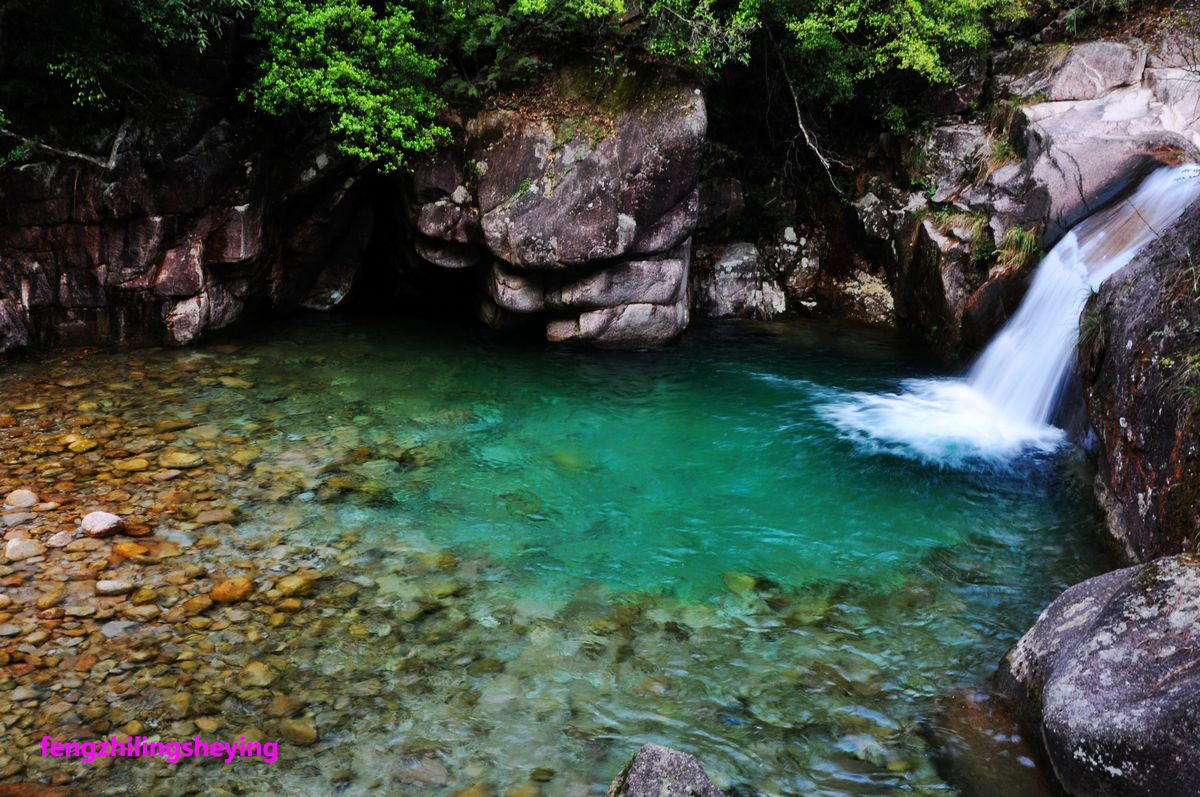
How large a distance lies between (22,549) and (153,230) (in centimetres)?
632

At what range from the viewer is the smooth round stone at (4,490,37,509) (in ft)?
24.7

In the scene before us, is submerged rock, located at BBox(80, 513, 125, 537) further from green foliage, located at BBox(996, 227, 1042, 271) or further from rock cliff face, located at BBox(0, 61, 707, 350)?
green foliage, located at BBox(996, 227, 1042, 271)

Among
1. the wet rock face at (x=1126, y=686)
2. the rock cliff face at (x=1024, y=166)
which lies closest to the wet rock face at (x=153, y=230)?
the rock cliff face at (x=1024, y=166)

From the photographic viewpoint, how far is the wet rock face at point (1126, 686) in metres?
4.17

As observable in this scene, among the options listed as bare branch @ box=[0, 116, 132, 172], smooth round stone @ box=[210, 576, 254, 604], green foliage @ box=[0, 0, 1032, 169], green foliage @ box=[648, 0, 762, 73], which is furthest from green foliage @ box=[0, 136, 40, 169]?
green foliage @ box=[648, 0, 762, 73]

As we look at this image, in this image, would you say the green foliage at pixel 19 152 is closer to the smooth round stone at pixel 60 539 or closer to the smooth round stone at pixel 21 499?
the smooth round stone at pixel 21 499

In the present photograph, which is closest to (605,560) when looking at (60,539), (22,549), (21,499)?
(60,539)

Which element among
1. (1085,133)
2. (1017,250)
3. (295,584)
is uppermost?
(1085,133)

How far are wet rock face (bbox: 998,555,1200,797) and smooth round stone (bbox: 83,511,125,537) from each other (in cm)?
728

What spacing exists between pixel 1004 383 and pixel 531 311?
22.8ft

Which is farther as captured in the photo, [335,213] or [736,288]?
[736,288]

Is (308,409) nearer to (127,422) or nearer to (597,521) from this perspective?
(127,422)

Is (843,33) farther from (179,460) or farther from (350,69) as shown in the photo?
(179,460)

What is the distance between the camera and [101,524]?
7191 millimetres
